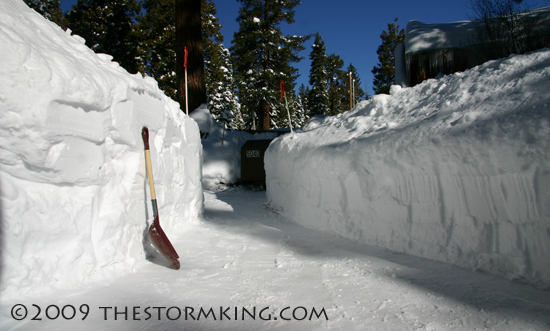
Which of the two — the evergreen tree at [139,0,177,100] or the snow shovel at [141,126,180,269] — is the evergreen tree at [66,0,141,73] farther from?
the snow shovel at [141,126,180,269]

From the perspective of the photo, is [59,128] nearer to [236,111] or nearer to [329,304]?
[329,304]

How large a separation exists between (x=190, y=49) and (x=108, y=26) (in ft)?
39.5

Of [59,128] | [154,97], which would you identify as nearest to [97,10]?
[154,97]

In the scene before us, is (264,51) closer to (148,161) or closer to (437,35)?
(437,35)

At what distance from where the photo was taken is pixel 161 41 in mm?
18266

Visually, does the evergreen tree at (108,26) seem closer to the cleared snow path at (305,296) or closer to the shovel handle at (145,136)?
the shovel handle at (145,136)

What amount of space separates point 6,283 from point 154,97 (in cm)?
250

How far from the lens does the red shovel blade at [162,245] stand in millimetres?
3033

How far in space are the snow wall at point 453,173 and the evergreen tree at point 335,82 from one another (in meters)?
27.5

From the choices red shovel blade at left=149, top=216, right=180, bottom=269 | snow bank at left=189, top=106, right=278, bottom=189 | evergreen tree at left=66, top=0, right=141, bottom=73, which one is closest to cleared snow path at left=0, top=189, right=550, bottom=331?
red shovel blade at left=149, top=216, right=180, bottom=269

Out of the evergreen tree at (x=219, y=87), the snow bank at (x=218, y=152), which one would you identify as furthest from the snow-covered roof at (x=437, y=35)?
the evergreen tree at (x=219, y=87)

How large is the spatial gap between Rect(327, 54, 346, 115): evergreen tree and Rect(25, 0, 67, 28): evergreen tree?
2259 centimetres

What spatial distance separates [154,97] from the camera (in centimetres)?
395

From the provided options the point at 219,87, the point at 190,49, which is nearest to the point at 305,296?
the point at 190,49
